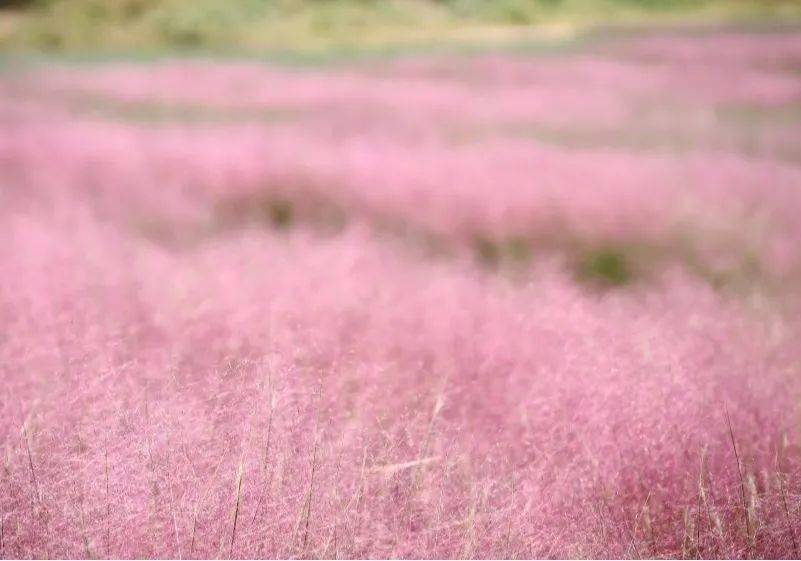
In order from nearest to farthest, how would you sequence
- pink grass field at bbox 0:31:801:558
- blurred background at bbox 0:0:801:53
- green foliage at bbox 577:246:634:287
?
pink grass field at bbox 0:31:801:558
green foliage at bbox 577:246:634:287
blurred background at bbox 0:0:801:53

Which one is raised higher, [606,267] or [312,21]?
[312,21]

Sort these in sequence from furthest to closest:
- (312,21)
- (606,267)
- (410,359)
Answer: (312,21) → (606,267) → (410,359)

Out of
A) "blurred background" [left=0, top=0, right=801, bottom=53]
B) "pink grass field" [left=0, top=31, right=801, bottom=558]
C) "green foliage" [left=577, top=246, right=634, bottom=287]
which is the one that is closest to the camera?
"pink grass field" [left=0, top=31, right=801, bottom=558]

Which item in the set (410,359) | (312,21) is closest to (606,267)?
(410,359)

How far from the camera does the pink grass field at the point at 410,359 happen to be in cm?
107

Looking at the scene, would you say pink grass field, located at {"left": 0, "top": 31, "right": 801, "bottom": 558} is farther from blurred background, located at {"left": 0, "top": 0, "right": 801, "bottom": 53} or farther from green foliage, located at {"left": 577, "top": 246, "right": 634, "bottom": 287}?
blurred background, located at {"left": 0, "top": 0, "right": 801, "bottom": 53}

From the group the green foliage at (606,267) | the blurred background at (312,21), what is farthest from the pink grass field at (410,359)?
the blurred background at (312,21)

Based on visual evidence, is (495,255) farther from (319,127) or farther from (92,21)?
(92,21)

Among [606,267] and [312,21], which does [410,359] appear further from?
[312,21]

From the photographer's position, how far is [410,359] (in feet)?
4.91

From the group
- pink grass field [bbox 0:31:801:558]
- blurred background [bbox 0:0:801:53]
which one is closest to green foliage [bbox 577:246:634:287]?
pink grass field [bbox 0:31:801:558]

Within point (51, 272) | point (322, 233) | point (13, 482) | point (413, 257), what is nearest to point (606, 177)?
point (413, 257)

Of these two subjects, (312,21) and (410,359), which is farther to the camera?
(312,21)

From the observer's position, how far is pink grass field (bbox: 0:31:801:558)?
42.1 inches
